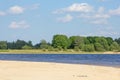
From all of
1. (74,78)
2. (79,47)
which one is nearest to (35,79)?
(74,78)

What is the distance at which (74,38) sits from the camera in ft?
464

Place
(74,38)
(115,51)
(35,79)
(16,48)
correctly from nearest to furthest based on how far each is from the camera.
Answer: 1. (35,79)
2. (115,51)
3. (74,38)
4. (16,48)

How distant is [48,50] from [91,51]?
1582 cm

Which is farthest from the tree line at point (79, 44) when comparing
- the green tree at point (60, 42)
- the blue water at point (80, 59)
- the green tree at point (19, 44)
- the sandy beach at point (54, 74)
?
the sandy beach at point (54, 74)

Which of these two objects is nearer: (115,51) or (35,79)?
(35,79)

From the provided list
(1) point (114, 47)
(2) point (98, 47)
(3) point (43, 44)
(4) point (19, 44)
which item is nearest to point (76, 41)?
(2) point (98, 47)

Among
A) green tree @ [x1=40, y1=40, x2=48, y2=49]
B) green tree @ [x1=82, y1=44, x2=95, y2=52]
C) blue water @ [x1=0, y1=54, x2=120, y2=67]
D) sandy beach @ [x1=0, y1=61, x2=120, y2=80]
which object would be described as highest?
green tree @ [x1=40, y1=40, x2=48, y2=49]

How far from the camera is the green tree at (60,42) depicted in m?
133

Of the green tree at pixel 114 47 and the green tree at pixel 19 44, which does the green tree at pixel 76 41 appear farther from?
the green tree at pixel 19 44

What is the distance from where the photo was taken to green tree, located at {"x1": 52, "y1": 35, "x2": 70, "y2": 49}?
133250 millimetres

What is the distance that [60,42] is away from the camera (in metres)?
133

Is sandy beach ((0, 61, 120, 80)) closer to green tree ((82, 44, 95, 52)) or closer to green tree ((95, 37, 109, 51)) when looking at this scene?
green tree ((82, 44, 95, 52))

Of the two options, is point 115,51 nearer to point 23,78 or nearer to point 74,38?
point 74,38

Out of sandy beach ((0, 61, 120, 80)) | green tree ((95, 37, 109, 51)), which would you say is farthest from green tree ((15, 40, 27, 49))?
sandy beach ((0, 61, 120, 80))
